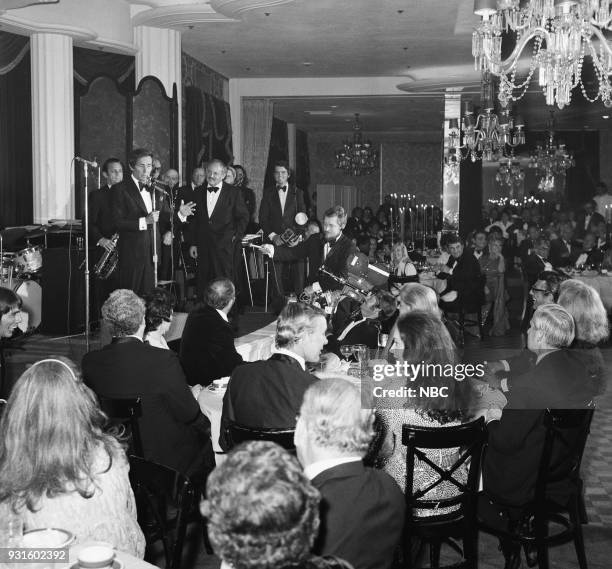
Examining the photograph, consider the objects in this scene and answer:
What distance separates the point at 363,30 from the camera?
1067 cm

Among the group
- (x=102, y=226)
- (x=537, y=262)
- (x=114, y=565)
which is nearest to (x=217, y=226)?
(x=102, y=226)

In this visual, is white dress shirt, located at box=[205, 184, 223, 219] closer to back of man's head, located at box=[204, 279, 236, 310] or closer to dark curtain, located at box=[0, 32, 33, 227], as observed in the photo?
dark curtain, located at box=[0, 32, 33, 227]

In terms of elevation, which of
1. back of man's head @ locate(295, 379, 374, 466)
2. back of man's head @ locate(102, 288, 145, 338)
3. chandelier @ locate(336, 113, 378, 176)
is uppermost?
chandelier @ locate(336, 113, 378, 176)

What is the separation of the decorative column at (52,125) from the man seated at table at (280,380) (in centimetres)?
646

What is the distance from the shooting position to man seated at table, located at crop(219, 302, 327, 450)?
341 cm

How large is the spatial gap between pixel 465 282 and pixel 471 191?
1019 cm

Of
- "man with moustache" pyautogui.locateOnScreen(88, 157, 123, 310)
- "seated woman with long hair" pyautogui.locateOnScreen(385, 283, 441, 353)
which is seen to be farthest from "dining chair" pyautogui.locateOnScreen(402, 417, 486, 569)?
"man with moustache" pyautogui.locateOnScreen(88, 157, 123, 310)

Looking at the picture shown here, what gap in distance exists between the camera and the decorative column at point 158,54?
10.4m

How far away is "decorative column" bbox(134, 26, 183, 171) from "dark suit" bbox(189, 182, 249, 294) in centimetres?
276

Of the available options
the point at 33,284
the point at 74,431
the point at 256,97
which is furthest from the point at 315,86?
the point at 74,431

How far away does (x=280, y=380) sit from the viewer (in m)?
3.43

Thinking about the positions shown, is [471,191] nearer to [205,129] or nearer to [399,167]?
[399,167]

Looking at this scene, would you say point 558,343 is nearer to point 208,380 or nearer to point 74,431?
point 208,380

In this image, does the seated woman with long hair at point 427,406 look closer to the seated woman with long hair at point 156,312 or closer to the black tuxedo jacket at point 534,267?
the seated woman with long hair at point 156,312
